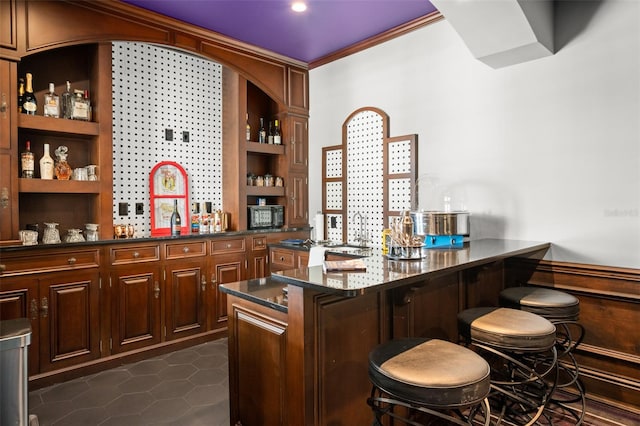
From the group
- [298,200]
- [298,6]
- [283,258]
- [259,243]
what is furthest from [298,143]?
[298,6]

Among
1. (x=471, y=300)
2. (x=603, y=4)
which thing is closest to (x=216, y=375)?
(x=471, y=300)

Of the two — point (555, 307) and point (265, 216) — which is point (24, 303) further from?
point (555, 307)

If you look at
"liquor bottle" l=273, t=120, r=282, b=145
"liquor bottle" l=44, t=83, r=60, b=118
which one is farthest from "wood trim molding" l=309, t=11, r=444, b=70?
"liquor bottle" l=44, t=83, r=60, b=118

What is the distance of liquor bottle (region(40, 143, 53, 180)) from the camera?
123 inches

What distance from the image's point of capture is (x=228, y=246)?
13.0 ft

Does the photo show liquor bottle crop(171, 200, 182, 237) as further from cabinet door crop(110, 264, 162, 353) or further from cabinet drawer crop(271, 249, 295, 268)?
cabinet drawer crop(271, 249, 295, 268)

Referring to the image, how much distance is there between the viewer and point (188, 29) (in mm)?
3707

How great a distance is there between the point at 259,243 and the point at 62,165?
6.32ft

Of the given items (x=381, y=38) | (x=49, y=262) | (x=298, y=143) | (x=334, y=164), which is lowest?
(x=49, y=262)

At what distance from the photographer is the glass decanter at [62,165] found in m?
3.22

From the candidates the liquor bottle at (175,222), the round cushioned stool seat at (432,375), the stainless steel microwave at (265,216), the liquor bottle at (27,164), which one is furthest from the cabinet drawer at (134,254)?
the round cushioned stool seat at (432,375)

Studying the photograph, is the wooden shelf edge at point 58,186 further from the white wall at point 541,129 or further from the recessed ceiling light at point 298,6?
the white wall at point 541,129

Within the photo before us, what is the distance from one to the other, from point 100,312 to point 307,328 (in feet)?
7.72

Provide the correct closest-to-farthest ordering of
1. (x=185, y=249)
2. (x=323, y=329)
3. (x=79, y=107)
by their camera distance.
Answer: (x=323, y=329) → (x=79, y=107) → (x=185, y=249)
